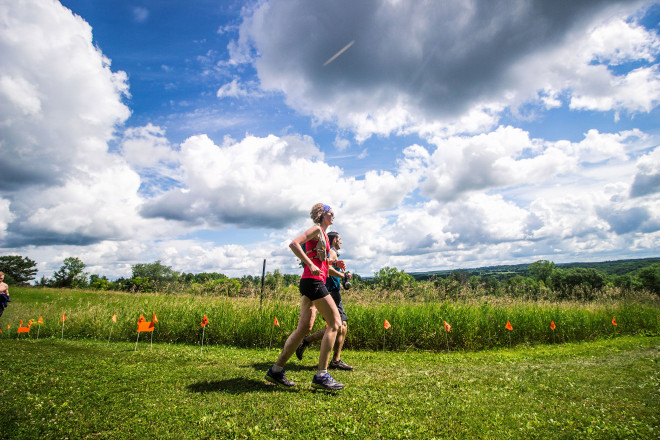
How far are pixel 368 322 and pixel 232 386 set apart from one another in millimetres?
5481

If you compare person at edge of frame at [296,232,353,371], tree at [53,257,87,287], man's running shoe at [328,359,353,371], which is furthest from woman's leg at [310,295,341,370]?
tree at [53,257,87,287]

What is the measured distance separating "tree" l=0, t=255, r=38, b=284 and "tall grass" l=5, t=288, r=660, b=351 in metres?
66.9

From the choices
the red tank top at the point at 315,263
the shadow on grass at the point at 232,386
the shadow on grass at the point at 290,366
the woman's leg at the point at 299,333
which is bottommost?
the shadow on grass at the point at 290,366

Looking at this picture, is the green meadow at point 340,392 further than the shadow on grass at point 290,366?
No

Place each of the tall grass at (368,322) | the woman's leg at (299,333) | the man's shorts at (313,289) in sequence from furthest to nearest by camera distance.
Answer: the tall grass at (368,322), the woman's leg at (299,333), the man's shorts at (313,289)

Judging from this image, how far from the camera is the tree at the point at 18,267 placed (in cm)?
6094

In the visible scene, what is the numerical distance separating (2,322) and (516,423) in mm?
16748

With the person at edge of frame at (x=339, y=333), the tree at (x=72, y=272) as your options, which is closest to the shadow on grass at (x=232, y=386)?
the person at edge of frame at (x=339, y=333)

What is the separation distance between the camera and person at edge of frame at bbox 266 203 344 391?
13.5 ft

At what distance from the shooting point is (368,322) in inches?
364

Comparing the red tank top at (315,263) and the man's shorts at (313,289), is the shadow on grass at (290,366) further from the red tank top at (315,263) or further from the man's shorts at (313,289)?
the red tank top at (315,263)

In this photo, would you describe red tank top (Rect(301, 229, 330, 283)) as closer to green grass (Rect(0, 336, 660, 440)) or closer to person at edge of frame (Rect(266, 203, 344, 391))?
person at edge of frame (Rect(266, 203, 344, 391))

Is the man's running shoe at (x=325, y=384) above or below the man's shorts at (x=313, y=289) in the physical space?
below

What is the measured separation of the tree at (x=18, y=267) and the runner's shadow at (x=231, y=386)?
260 feet
